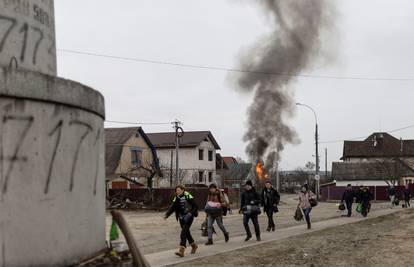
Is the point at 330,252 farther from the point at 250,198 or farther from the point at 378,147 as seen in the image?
the point at 378,147

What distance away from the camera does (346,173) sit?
61719 mm

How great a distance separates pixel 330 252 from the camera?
1116 cm

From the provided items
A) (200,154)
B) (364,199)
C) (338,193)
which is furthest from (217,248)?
(200,154)

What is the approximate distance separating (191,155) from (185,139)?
214 cm

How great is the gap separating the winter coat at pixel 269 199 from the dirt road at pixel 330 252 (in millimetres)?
1524

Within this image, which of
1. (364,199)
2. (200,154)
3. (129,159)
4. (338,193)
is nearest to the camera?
(364,199)

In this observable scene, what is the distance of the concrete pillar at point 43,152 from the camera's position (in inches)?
165

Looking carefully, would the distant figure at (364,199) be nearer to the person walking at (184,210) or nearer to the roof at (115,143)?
the person walking at (184,210)

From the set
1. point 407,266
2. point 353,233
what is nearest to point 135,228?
point 353,233

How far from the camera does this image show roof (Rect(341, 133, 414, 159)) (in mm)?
77144

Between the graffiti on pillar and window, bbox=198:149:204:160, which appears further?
window, bbox=198:149:204:160

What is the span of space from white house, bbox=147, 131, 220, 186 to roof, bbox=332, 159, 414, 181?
47.8 ft

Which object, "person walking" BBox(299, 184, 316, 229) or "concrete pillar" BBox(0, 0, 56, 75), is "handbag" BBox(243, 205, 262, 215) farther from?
"concrete pillar" BBox(0, 0, 56, 75)

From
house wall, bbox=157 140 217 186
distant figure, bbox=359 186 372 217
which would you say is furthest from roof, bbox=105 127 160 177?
distant figure, bbox=359 186 372 217
